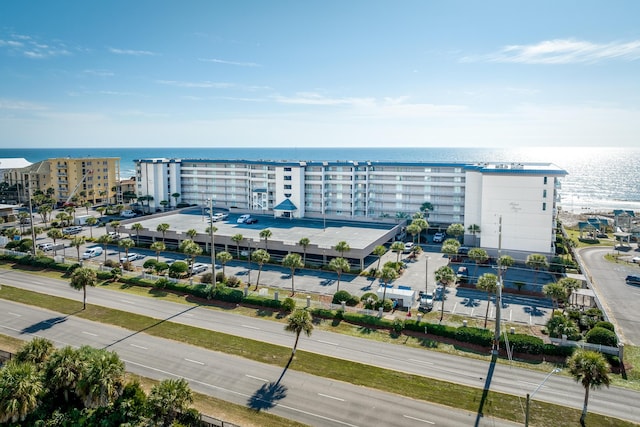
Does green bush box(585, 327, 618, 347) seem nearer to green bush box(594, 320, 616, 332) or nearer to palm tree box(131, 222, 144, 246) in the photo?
green bush box(594, 320, 616, 332)

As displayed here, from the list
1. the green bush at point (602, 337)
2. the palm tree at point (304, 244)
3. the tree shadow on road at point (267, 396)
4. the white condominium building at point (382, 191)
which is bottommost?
the tree shadow on road at point (267, 396)

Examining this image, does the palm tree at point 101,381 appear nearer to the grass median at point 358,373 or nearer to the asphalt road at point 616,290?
the grass median at point 358,373

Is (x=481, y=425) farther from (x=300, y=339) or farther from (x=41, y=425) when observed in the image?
(x=41, y=425)

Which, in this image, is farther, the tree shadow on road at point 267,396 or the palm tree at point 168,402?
the tree shadow on road at point 267,396

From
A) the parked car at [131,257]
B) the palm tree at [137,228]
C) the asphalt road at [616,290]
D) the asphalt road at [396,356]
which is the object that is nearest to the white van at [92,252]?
the parked car at [131,257]

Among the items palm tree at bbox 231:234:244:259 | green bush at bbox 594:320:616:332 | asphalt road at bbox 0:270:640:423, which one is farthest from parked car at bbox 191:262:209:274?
green bush at bbox 594:320:616:332

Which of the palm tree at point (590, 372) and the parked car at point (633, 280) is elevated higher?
the palm tree at point (590, 372)
